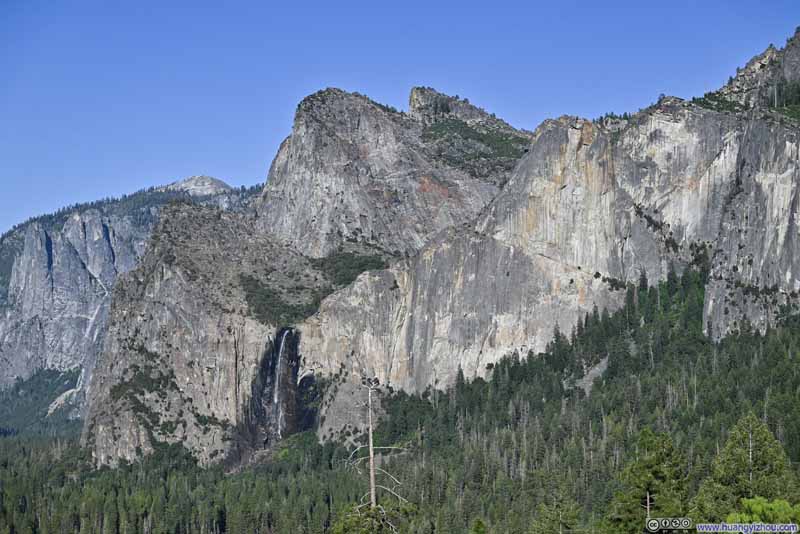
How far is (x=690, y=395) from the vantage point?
635 feet

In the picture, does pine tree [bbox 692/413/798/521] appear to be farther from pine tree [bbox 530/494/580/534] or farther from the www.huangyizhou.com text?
the www.huangyizhou.com text

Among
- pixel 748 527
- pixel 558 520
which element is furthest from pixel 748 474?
pixel 748 527

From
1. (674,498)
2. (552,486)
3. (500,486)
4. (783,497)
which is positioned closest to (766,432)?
(783,497)

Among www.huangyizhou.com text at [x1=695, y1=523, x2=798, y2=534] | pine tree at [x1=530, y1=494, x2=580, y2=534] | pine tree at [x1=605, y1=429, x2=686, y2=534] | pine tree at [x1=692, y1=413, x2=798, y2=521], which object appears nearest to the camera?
www.huangyizhou.com text at [x1=695, y1=523, x2=798, y2=534]

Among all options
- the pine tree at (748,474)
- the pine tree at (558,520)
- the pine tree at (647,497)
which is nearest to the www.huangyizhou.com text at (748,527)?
the pine tree at (647,497)

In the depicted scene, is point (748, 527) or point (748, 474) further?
point (748, 474)

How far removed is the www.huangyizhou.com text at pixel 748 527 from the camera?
339 feet

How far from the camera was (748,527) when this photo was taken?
10488cm

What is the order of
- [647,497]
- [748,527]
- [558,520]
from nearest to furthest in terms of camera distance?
[748,527], [647,497], [558,520]

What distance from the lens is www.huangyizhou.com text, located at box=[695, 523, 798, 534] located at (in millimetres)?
103438

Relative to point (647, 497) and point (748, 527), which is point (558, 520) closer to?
point (647, 497)

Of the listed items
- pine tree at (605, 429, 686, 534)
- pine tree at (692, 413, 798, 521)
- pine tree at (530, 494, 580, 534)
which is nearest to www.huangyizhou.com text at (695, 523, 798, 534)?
pine tree at (605, 429, 686, 534)

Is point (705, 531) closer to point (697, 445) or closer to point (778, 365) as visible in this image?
point (697, 445)

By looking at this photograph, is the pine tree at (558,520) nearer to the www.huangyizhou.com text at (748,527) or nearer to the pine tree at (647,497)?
the pine tree at (647,497)
